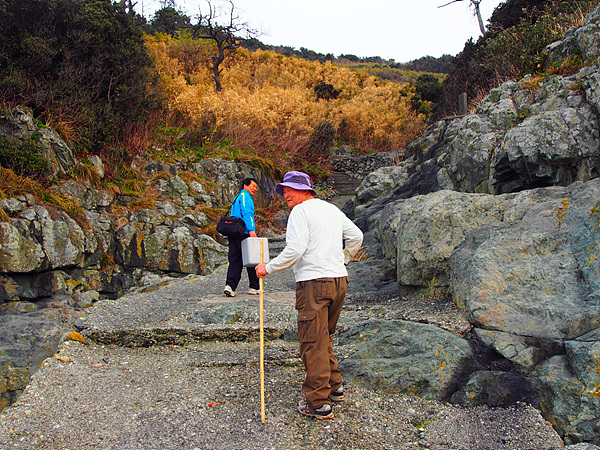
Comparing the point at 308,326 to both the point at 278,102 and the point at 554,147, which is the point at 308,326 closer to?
the point at 554,147

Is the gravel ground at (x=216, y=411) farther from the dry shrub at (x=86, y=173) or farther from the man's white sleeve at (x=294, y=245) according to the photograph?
the dry shrub at (x=86, y=173)

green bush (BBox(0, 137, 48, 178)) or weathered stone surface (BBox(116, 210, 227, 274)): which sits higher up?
green bush (BBox(0, 137, 48, 178))

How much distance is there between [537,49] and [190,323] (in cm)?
1033

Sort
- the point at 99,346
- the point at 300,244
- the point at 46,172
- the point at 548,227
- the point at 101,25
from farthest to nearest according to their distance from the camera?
1. the point at 101,25
2. the point at 46,172
3. the point at 99,346
4. the point at 548,227
5. the point at 300,244

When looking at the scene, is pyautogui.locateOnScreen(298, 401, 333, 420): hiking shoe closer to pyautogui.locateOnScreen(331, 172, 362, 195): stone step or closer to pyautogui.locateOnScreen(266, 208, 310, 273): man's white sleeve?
pyautogui.locateOnScreen(266, 208, 310, 273): man's white sleeve

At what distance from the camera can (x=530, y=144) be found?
610cm

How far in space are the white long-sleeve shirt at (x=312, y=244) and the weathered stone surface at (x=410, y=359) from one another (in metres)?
1.04

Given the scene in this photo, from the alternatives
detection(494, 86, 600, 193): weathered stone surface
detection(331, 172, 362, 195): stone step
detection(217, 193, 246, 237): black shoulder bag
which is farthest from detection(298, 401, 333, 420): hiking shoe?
detection(331, 172, 362, 195): stone step

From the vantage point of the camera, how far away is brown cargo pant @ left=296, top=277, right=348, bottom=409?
9.99 ft

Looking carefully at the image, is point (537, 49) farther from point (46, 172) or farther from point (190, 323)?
point (46, 172)

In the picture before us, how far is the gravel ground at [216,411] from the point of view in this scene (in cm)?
288

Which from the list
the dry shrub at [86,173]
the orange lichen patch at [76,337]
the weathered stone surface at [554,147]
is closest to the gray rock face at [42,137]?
the dry shrub at [86,173]

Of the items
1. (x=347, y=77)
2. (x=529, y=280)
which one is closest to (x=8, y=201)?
(x=529, y=280)

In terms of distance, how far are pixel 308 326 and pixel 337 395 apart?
705 millimetres
